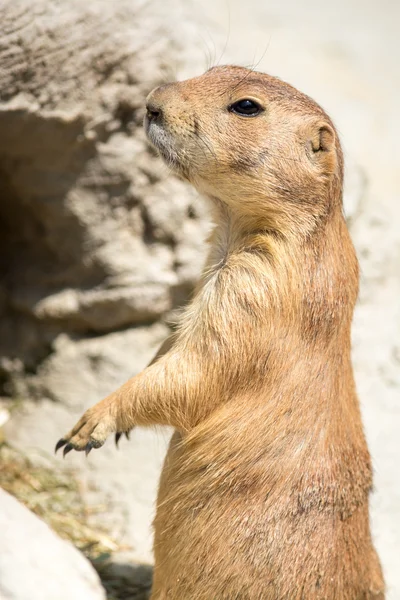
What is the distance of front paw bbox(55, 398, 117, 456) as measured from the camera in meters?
3.98

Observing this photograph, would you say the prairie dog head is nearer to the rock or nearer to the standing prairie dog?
the standing prairie dog

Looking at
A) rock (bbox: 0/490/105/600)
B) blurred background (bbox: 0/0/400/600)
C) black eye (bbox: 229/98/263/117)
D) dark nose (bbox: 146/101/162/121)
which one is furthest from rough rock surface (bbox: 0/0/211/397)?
rock (bbox: 0/490/105/600)

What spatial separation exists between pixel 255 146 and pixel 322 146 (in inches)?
13.2

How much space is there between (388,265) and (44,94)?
3.15 metres

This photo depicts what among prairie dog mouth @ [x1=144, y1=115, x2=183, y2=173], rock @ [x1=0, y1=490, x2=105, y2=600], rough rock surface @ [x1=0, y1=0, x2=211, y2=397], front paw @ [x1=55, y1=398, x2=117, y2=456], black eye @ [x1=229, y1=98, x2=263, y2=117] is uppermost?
rough rock surface @ [x1=0, y1=0, x2=211, y2=397]

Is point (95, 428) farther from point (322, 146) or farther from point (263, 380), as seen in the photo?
point (322, 146)

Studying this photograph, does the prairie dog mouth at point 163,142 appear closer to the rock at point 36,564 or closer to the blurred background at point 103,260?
the blurred background at point 103,260

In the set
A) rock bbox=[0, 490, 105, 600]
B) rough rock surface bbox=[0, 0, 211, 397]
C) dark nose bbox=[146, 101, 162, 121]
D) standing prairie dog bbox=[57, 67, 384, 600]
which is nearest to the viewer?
rock bbox=[0, 490, 105, 600]

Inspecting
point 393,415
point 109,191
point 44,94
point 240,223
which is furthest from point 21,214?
point 393,415

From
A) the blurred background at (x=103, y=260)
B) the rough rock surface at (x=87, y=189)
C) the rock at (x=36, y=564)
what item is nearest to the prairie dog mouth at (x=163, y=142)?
the blurred background at (x=103, y=260)

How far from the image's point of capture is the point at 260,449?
3.76 m

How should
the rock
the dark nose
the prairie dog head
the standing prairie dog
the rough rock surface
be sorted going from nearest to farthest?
the rock → the standing prairie dog → the prairie dog head → the dark nose → the rough rock surface

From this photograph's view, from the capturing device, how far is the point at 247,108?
387 cm

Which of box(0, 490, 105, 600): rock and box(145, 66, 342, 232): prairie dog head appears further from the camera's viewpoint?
box(145, 66, 342, 232): prairie dog head
